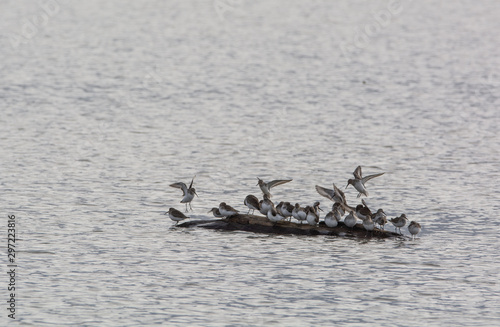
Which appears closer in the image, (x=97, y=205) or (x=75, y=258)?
(x=75, y=258)

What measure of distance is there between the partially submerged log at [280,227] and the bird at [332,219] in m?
0.15

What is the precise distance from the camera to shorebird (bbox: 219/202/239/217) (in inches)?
966

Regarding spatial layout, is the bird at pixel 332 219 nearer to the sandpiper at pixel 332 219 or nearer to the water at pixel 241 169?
the sandpiper at pixel 332 219

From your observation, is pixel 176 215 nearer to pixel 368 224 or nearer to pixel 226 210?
pixel 226 210

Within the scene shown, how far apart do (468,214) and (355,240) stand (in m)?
4.58

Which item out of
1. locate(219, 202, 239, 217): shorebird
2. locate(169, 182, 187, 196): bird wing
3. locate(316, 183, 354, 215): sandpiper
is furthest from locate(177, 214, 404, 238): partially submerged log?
locate(169, 182, 187, 196): bird wing

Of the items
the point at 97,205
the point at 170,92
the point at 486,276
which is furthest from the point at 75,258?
the point at 170,92

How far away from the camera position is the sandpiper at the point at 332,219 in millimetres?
23828

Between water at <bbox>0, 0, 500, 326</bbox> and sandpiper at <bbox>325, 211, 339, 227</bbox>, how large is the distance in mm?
437

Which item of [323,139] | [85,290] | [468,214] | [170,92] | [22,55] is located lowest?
[85,290]

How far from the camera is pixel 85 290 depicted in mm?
19516

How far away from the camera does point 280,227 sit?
79.8 ft

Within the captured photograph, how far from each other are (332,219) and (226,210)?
2771mm

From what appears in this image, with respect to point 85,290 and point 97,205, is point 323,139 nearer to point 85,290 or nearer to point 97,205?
point 97,205
